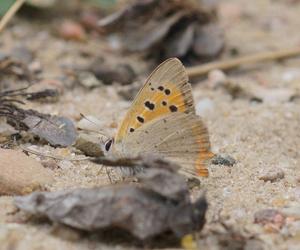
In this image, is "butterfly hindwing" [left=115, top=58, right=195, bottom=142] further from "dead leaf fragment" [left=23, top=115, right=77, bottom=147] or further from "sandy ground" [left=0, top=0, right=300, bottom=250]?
"dead leaf fragment" [left=23, top=115, right=77, bottom=147]

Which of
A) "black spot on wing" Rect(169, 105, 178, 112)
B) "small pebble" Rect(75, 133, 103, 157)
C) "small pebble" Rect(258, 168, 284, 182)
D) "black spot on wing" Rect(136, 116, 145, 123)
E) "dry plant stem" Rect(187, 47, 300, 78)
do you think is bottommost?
"small pebble" Rect(75, 133, 103, 157)

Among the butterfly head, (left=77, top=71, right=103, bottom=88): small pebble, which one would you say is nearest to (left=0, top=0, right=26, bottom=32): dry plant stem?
(left=77, top=71, right=103, bottom=88): small pebble

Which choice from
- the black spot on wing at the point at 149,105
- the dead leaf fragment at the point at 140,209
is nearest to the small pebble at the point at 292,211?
the dead leaf fragment at the point at 140,209

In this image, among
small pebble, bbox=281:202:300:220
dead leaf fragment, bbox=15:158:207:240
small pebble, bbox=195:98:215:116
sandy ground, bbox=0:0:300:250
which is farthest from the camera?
small pebble, bbox=195:98:215:116

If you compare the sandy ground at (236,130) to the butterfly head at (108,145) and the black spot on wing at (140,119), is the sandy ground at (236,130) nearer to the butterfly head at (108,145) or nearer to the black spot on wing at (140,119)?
the butterfly head at (108,145)

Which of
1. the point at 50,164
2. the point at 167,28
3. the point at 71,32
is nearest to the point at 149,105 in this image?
the point at 50,164

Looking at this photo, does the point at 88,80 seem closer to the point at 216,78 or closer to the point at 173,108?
the point at 216,78

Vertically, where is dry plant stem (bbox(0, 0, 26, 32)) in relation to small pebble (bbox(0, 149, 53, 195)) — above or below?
above

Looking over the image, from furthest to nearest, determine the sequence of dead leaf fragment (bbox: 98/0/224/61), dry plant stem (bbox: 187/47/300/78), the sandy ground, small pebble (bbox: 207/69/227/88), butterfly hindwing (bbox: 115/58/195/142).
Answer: dead leaf fragment (bbox: 98/0/224/61) → dry plant stem (bbox: 187/47/300/78) → small pebble (bbox: 207/69/227/88) → butterfly hindwing (bbox: 115/58/195/142) → the sandy ground

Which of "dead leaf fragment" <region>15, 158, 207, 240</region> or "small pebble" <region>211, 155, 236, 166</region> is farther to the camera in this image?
"small pebble" <region>211, 155, 236, 166</region>
